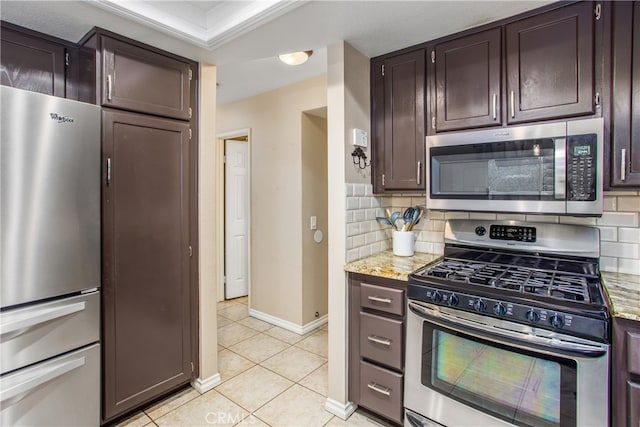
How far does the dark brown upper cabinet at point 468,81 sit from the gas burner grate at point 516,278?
0.80m

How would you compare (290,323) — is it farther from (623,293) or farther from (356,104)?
(623,293)

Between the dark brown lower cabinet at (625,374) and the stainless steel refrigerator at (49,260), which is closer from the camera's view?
the dark brown lower cabinet at (625,374)

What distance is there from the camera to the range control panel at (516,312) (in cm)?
118

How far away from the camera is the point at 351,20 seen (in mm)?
1675

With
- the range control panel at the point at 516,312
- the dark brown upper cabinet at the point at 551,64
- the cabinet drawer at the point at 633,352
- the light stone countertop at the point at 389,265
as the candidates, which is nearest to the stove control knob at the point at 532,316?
the range control panel at the point at 516,312

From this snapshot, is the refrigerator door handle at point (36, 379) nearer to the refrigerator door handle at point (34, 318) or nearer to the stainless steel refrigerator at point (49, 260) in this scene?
the stainless steel refrigerator at point (49, 260)

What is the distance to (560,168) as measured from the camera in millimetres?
1497

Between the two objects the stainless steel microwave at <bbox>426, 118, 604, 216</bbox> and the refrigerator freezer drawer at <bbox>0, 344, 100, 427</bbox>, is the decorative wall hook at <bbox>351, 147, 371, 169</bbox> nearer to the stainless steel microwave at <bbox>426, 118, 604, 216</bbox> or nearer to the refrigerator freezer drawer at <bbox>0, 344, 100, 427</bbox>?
the stainless steel microwave at <bbox>426, 118, 604, 216</bbox>

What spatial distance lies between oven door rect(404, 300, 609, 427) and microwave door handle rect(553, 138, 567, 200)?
676 mm

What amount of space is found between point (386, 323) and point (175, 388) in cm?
150

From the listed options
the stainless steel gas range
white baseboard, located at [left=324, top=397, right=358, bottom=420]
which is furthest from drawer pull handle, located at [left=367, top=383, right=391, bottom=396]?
white baseboard, located at [left=324, top=397, right=358, bottom=420]

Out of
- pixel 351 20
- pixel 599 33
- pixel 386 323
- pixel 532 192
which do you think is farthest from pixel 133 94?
pixel 599 33

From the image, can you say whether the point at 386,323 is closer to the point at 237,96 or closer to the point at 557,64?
the point at 557,64

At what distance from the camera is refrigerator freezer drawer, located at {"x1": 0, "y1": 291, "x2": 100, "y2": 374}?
1415 millimetres
